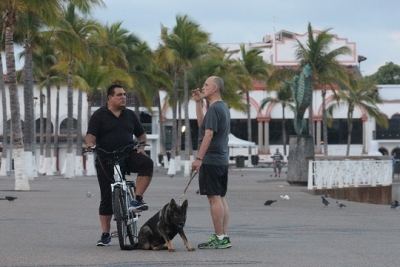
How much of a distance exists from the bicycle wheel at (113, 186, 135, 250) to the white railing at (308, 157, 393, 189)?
1962 centimetres

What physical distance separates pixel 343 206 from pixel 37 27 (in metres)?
17.8

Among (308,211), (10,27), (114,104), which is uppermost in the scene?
(10,27)

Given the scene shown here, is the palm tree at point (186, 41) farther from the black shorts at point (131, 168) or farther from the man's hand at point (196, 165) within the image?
the man's hand at point (196, 165)

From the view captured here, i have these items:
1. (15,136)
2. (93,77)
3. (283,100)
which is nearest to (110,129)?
(15,136)

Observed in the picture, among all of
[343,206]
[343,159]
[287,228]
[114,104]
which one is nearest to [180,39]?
[343,159]

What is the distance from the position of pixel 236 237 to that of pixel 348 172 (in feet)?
62.7

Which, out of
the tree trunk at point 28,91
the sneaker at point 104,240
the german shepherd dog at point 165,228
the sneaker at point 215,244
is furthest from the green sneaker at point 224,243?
the tree trunk at point 28,91

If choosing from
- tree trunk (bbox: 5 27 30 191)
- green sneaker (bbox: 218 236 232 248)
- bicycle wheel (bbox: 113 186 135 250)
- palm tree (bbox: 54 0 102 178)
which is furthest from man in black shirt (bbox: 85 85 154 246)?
palm tree (bbox: 54 0 102 178)

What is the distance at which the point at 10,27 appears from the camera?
3091cm

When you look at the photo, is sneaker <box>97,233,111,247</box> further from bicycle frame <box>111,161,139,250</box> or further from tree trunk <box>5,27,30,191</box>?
tree trunk <box>5,27,30,191</box>

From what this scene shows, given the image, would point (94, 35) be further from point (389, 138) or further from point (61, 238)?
point (389, 138)

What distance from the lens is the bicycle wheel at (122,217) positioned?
11836mm

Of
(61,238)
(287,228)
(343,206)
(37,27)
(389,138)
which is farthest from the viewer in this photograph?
(389,138)

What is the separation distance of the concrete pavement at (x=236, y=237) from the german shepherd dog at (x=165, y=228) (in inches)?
5.7
